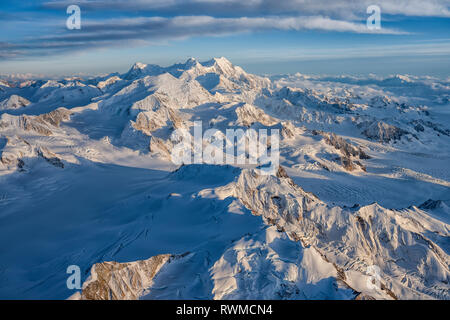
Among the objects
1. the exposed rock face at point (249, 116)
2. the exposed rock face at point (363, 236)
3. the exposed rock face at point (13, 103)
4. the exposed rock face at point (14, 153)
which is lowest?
the exposed rock face at point (363, 236)

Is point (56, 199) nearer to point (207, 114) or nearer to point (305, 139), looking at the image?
point (207, 114)

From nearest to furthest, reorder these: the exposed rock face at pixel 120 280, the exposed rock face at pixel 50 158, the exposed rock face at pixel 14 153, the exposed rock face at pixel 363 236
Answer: the exposed rock face at pixel 120 280 < the exposed rock face at pixel 363 236 < the exposed rock face at pixel 14 153 < the exposed rock face at pixel 50 158

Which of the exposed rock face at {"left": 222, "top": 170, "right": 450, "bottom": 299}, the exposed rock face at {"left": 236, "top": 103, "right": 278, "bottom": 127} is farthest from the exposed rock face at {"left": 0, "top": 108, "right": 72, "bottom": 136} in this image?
the exposed rock face at {"left": 236, "top": 103, "right": 278, "bottom": 127}

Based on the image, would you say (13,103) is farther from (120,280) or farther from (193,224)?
(120,280)

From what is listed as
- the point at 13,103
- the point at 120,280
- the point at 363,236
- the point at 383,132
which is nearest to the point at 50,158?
the point at 120,280

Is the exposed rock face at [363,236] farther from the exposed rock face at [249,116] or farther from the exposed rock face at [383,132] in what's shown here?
the exposed rock face at [383,132]

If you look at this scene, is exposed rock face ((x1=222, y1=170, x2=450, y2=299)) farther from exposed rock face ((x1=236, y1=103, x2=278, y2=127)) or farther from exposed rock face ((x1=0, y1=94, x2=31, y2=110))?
exposed rock face ((x1=0, y1=94, x2=31, y2=110))

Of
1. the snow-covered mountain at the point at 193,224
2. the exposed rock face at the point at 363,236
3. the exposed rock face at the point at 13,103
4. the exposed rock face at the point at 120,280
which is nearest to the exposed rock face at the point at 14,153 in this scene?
the snow-covered mountain at the point at 193,224

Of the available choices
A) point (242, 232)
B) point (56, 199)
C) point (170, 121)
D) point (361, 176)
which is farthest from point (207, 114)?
point (242, 232)
